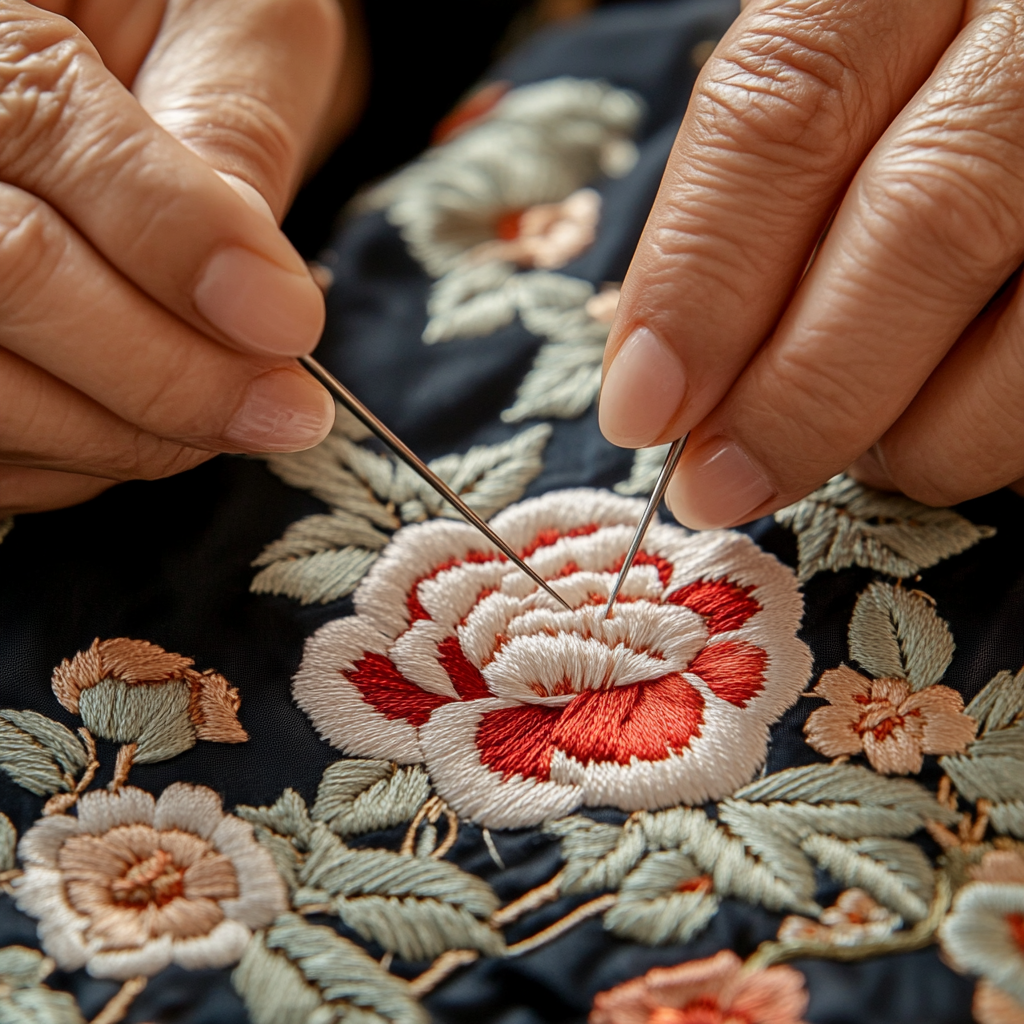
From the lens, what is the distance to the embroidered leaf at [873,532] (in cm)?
54

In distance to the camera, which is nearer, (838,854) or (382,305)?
(838,854)

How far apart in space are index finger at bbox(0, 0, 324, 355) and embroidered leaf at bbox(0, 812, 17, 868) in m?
0.28

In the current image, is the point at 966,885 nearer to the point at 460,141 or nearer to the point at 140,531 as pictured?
the point at 140,531

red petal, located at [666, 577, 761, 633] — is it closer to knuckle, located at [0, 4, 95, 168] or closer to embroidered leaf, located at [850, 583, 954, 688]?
embroidered leaf, located at [850, 583, 954, 688]

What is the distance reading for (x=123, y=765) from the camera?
18.9 inches

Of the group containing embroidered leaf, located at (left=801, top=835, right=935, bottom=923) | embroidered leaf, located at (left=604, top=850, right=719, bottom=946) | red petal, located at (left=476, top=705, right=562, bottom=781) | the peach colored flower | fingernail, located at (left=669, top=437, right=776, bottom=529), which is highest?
the peach colored flower

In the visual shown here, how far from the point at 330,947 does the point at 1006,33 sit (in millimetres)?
586

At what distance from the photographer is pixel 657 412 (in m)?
0.52

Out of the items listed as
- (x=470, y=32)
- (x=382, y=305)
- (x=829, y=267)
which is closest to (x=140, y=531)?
(x=382, y=305)

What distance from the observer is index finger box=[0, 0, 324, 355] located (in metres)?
0.46

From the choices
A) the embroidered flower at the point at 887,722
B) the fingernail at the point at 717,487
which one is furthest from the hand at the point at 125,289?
the embroidered flower at the point at 887,722

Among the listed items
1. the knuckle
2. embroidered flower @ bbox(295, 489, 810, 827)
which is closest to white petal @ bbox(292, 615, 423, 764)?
embroidered flower @ bbox(295, 489, 810, 827)

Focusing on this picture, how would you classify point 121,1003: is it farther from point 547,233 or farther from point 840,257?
point 547,233

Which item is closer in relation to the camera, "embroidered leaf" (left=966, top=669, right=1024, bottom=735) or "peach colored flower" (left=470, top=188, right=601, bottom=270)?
"embroidered leaf" (left=966, top=669, right=1024, bottom=735)
